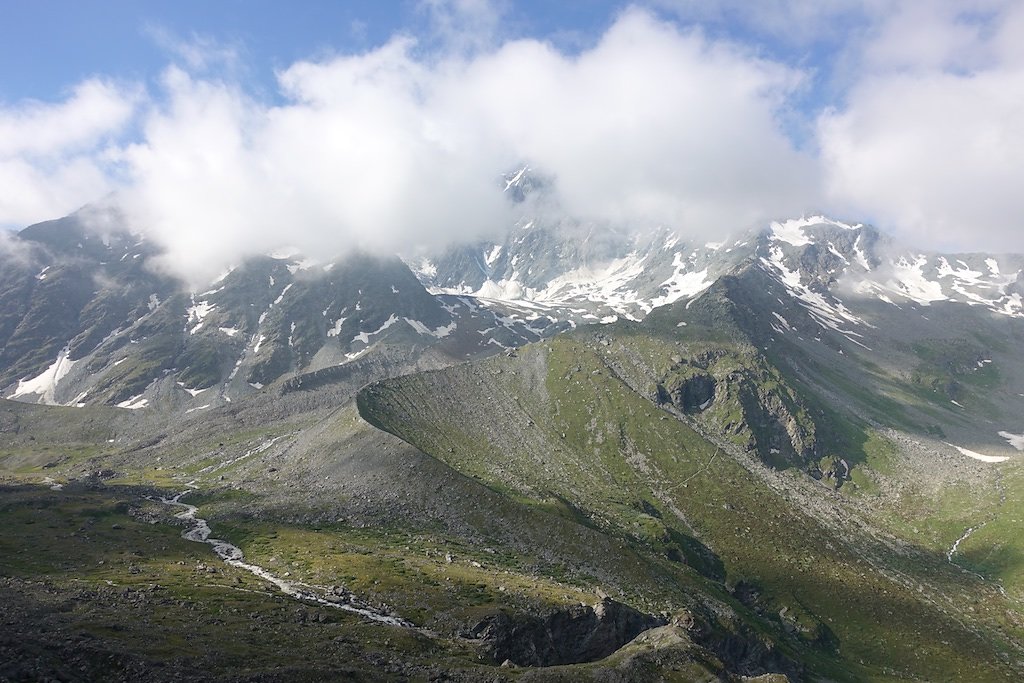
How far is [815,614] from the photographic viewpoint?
144 meters

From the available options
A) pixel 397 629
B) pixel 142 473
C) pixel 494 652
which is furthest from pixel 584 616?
pixel 142 473

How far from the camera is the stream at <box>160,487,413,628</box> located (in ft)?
228

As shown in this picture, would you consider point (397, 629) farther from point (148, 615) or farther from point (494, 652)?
point (148, 615)

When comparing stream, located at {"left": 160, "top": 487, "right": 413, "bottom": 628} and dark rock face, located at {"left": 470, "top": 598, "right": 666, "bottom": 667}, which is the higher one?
stream, located at {"left": 160, "top": 487, "right": 413, "bottom": 628}

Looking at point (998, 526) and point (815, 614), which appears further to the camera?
point (998, 526)

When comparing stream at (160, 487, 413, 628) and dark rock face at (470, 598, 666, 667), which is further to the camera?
stream at (160, 487, 413, 628)

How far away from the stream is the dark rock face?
32.9 feet

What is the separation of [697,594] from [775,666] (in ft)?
57.5

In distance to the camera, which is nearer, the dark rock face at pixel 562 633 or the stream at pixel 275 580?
the dark rock face at pixel 562 633

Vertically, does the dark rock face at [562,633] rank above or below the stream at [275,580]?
below

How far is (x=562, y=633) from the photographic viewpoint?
75.4 meters

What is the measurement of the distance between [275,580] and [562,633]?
3738cm

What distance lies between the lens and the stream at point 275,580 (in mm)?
69500

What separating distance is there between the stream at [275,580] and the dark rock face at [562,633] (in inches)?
395
